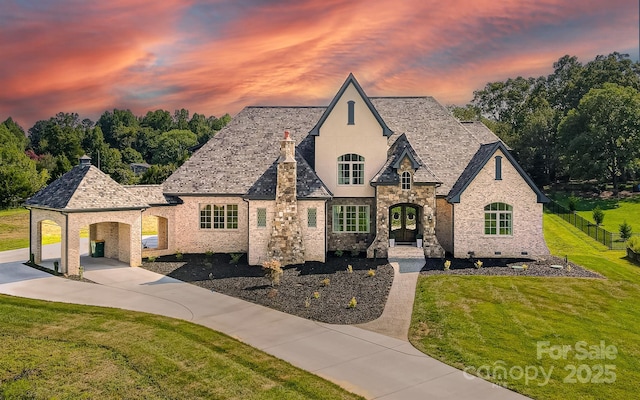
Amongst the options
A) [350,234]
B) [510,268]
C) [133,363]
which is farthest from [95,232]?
[510,268]

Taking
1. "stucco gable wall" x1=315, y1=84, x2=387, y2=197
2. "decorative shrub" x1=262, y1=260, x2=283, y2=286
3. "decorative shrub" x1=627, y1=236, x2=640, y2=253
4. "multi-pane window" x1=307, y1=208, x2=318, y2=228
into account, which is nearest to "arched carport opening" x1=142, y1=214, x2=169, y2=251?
"multi-pane window" x1=307, y1=208, x2=318, y2=228

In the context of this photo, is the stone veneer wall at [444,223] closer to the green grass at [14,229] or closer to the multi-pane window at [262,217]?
the multi-pane window at [262,217]

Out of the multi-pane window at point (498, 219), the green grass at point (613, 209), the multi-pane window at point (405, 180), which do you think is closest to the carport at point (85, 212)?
the multi-pane window at point (405, 180)

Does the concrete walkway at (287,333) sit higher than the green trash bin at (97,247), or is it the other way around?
the green trash bin at (97,247)

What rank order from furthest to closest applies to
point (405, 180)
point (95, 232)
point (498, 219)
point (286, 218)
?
point (95, 232), point (405, 180), point (498, 219), point (286, 218)

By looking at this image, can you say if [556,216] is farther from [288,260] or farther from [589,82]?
[589,82]

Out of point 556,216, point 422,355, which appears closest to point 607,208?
point 556,216

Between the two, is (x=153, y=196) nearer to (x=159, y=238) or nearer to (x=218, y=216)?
(x=159, y=238)
